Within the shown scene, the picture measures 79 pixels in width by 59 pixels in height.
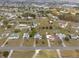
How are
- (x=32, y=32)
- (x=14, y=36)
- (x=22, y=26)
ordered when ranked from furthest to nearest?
(x=22, y=26), (x=32, y=32), (x=14, y=36)

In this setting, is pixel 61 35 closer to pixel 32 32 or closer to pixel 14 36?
pixel 32 32

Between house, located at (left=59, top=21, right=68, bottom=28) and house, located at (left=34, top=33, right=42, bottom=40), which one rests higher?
house, located at (left=59, top=21, right=68, bottom=28)

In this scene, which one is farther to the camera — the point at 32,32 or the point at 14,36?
the point at 32,32

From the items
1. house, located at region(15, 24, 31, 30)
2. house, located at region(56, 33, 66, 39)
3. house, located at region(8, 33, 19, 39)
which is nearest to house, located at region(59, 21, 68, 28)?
house, located at region(56, 33, 66, 39)

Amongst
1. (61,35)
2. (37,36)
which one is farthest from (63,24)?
(37,36)

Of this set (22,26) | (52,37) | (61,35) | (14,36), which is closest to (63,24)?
(61,35)

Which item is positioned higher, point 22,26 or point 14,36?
point 22,26

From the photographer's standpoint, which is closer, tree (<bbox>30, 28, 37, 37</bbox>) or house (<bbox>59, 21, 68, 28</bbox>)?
tree (<bbox>30, 28, 37, 37</bbox>)

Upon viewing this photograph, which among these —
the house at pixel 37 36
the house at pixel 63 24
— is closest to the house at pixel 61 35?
the house at pixel 63 24

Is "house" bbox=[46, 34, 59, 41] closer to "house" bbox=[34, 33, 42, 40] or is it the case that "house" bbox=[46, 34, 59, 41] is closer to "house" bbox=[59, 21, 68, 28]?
"house" bbox=[34, 33, 42, 40]

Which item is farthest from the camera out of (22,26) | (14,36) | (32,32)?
(22,26)

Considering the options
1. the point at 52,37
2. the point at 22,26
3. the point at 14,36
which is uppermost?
the point at 22,26
